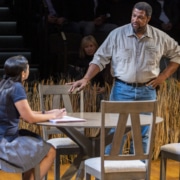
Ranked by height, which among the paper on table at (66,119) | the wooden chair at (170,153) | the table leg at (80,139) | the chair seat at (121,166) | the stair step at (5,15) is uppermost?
the stair step at (5,15)

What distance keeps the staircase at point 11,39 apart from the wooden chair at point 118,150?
3.95 m

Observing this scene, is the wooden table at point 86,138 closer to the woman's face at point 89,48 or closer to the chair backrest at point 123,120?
the chair backrest at point 123,120

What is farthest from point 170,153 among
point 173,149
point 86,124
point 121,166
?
point 86,124

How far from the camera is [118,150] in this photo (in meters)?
4.15

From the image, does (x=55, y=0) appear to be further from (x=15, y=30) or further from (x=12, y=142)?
(x=12, y=142)

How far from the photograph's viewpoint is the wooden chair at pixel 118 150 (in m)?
4.10

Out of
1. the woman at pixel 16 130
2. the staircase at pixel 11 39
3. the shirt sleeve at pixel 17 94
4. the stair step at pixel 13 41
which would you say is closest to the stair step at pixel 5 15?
the staircase at pixel 11 39

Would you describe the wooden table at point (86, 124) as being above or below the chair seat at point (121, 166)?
above

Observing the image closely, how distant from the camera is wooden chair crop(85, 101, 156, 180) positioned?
410 cm

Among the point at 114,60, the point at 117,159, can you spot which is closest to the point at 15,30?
the point at 114,60

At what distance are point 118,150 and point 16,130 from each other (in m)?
0.77

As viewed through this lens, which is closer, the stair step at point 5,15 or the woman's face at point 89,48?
the woman's face at point 89,48

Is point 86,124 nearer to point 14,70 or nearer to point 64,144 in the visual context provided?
point 14,70

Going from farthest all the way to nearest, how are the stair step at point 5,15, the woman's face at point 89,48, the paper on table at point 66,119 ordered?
1. the stair step at point 5,15
2. the woman's face at point 89,48
3. the paper on table at point 66,119
